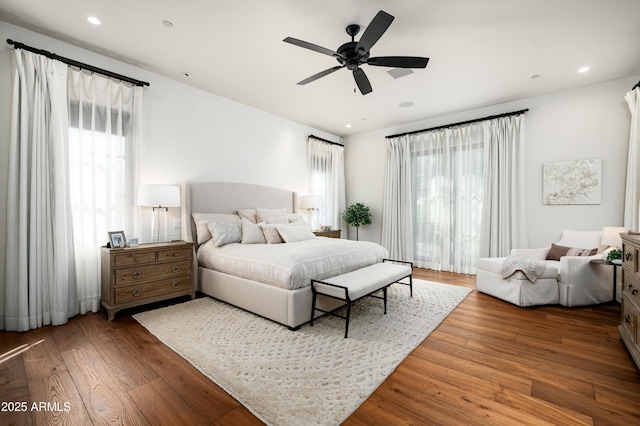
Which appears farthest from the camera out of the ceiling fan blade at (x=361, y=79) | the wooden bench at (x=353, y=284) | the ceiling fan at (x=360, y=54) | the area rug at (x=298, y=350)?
the ceiling fan blade at (x=361, y=79)

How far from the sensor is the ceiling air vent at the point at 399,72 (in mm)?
3446

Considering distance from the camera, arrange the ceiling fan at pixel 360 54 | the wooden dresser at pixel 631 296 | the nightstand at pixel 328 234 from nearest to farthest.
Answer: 1. the wooden dresser at pixel 631 296
2. the ceiling fan at pixel 360 54
3. the nightstand at pixel 328 234

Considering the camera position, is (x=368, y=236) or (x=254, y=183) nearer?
(x=254, y=183)

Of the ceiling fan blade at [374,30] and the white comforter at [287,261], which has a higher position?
the ceiling fan blade at [374,30]

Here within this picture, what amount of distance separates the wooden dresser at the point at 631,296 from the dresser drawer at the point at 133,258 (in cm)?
431

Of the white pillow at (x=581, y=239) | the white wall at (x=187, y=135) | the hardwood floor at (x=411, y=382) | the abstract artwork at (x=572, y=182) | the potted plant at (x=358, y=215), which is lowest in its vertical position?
the hardwood floor at (x=411, y=382)

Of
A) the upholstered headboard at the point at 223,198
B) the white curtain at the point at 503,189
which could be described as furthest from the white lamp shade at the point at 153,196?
the white curtain at the point at 503,189

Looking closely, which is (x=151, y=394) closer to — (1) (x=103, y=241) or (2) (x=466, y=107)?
(1) (x=103, y=241)

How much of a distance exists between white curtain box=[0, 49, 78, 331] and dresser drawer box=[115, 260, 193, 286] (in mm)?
533

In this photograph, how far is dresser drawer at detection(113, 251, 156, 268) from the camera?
2.87 metres

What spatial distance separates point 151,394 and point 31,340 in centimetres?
162

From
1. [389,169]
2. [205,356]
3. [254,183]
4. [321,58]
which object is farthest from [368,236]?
[205,356]

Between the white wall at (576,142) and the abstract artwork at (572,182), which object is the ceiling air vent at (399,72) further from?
the abstract artwork at (572,182)

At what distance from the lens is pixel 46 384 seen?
1797 mm
